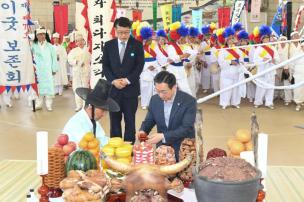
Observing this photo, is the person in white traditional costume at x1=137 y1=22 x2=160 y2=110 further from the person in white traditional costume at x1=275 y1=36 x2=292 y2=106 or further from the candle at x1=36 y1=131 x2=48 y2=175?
the candle at x1=36 y1=131 x2=48 y2=175

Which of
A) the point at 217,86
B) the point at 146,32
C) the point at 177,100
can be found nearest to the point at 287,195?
the point at 177,100

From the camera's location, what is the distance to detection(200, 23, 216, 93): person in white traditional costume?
8.66 meters

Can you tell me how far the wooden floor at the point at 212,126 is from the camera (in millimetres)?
4699

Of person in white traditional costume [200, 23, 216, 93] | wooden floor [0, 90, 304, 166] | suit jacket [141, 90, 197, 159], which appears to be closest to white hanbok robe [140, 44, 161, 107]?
wooden floor [0, 90, 304, 166]

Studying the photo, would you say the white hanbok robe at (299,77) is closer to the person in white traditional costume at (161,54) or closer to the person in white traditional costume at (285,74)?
the person in white traditional costume at (285,74)

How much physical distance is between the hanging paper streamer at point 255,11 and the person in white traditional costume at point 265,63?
6.64m

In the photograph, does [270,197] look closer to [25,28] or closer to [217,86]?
[25,28]

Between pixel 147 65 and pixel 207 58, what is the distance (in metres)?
1.92

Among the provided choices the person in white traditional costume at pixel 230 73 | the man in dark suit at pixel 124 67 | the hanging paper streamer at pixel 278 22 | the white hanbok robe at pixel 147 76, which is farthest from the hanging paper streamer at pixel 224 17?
the man in dark suit at pixel 124 67

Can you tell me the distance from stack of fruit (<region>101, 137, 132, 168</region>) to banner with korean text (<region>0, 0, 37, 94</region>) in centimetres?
429

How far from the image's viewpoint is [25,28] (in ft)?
19.9

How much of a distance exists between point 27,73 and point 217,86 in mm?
4058

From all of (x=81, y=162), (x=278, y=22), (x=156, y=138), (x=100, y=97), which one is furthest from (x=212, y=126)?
(x=278, y=22)

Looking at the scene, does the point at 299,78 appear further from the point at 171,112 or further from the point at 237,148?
the point at 237,148
